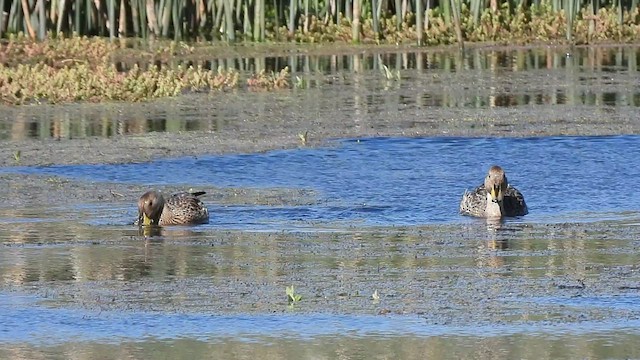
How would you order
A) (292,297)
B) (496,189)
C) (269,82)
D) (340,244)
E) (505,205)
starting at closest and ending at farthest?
(292,297) → (340,244) → (496,189) → (505,205) → (269,82)

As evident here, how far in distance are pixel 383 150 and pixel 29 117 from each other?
4.50 m

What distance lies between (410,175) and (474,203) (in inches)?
68.0

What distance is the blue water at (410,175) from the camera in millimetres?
11727

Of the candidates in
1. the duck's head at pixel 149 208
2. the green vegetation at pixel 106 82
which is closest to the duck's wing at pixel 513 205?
the duck's head at pixel 149 208

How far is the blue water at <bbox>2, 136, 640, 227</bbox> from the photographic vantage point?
11.7 metres

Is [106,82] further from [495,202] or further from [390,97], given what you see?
[495,202]

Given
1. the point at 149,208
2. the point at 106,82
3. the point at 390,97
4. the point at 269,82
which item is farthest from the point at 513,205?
the point at 269,82

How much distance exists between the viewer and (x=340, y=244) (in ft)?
33.3

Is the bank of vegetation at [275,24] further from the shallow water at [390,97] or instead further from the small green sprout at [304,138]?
the small green sprout at [304,138]

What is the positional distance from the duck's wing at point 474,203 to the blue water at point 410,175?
0.34 feet

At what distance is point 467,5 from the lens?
27047mm

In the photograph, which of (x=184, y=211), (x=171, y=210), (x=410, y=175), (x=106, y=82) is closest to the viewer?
(x=184, y=211)

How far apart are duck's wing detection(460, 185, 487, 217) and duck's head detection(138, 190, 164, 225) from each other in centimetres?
225

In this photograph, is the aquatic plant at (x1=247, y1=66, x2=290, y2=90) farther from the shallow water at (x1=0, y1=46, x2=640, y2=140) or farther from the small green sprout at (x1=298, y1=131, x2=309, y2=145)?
the small green sprout at (x1=298, y1=131, x2=309, y2=145)
